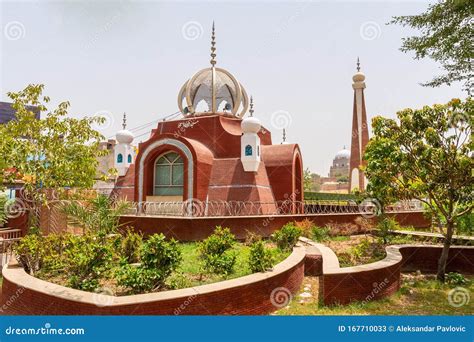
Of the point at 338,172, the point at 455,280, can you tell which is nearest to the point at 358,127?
the point at 455,280

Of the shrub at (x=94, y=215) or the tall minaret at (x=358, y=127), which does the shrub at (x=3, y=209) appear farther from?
the tall minaret at (x=358, y=127)

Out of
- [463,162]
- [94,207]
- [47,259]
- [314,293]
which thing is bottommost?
[314,293]

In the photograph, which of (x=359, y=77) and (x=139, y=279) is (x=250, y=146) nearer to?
(x=139, y=279)

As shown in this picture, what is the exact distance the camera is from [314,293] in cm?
768

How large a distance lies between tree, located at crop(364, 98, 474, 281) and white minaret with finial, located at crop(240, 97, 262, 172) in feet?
23.6

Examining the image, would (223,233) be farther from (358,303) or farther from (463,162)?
(463,162)

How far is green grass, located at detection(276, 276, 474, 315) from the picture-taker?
21.0 ft

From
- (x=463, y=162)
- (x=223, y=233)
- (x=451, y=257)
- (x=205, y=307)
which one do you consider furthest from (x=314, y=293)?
(x=451, y=257)

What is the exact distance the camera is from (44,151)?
10.2 meters

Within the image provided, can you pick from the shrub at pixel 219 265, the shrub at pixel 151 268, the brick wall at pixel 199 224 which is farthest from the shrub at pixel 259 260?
the brick wall at pixel 199 224

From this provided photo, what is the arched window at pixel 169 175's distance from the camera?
17.5 metres

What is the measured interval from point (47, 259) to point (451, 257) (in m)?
10.4

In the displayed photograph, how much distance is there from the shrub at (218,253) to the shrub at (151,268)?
876 mm

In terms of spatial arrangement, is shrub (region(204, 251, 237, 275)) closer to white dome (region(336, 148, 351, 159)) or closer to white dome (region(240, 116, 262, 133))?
white dome (region(240, 116, 262, 133))
